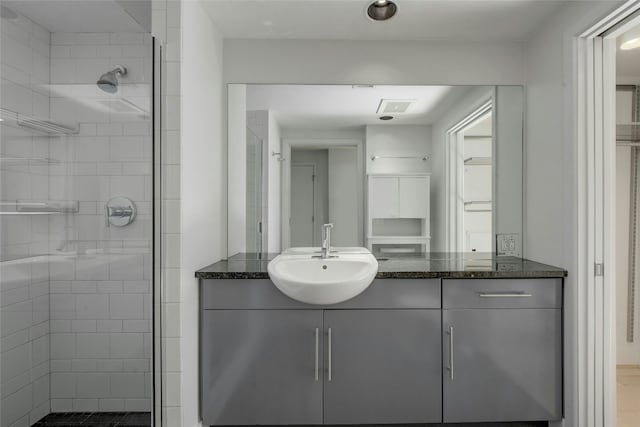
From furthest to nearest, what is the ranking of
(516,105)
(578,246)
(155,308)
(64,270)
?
(516,105), (578,246), (155,308), (64,270)

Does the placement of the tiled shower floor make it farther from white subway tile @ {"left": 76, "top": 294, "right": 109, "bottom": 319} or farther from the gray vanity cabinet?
the gray vanity cabinet

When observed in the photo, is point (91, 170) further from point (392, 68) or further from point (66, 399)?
point (392, 68)

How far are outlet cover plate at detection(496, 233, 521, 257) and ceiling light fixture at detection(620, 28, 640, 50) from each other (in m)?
1.25

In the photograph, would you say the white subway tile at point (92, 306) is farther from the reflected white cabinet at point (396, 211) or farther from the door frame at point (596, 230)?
the door frame at point (596, 230)

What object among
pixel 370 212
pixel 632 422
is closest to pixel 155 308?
pixel 370 212

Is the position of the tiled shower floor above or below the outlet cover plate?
below

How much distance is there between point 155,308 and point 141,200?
1.56ft

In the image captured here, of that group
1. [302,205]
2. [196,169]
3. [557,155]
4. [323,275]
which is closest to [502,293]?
[557,155]

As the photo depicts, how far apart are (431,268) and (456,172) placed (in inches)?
30.2

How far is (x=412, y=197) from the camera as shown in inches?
96.7

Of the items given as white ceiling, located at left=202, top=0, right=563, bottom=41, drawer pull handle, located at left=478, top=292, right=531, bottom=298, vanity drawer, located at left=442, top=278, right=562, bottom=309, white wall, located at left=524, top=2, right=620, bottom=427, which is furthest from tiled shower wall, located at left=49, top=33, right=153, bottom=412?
white wall, located at left=524, top=2, right=620, bottom=427

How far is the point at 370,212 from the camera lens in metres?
2.45

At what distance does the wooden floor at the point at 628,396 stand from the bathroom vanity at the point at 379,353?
499 millimetres

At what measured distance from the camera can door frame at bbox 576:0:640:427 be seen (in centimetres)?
186
